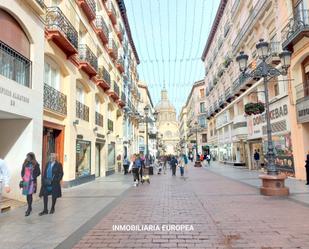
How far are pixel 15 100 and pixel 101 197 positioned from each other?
4.92 meters

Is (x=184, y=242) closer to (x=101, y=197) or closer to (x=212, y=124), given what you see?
(x=101, y=197)

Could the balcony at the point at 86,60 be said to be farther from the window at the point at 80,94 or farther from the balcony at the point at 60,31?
the balcony at the point at 60,31

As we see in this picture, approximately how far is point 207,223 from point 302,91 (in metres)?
12.5

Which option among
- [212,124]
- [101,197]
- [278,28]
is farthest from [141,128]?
[101,197]

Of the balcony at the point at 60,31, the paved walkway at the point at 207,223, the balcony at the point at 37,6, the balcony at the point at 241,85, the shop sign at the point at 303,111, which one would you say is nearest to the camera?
the paved walkway at the point at 207,223

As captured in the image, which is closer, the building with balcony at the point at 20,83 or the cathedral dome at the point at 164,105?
the building with balcony at the point at 20,83

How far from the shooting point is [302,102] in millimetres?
16125

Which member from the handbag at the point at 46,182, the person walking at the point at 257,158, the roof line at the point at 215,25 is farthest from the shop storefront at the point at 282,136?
the roof line at the point at 215,25

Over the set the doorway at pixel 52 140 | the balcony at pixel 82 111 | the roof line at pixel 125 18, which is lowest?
the doorway at pixel 52 140

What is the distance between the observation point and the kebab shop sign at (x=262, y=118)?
62.5ft

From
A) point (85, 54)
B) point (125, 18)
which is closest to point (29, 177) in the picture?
point (85, 54)

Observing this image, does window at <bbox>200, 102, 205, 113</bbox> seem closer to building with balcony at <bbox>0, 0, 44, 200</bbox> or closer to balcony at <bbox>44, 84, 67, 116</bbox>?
balcony at <bbox>44, 84, 67, 116</bbox>

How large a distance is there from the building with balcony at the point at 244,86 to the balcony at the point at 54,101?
1242cm

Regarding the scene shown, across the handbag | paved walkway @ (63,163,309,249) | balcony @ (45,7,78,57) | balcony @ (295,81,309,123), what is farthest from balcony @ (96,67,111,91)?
the handbag
